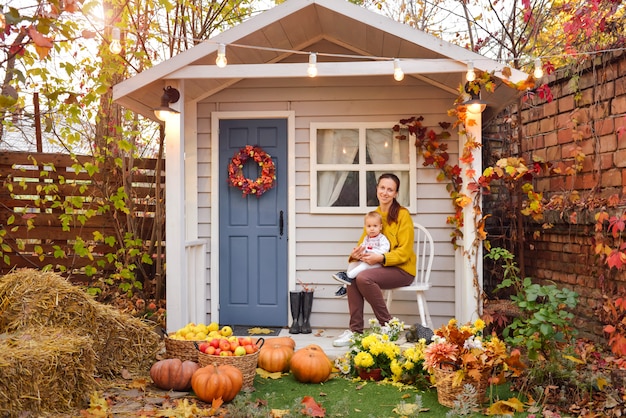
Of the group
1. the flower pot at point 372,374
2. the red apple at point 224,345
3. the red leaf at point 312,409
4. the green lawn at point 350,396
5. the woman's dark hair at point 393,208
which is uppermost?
the woman's dark hair at point 393,208

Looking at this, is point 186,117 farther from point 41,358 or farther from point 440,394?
point 440,394

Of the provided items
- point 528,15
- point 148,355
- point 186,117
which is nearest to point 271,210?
point 186,117

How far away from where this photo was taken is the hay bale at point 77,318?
3785mm

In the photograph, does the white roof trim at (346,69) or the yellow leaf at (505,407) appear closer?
the yellow leaf at (505,407)

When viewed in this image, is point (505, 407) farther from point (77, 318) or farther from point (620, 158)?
point (77, 318)

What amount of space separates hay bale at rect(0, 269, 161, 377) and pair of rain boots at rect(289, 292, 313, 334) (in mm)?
1480

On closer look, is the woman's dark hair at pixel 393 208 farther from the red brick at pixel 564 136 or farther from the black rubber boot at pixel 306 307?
the red brick at pixel 564 136

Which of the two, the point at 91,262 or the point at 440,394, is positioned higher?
the point at 91,262

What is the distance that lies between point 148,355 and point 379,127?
2938mm

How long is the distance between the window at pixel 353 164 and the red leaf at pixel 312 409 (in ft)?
8.32

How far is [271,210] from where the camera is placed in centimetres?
590

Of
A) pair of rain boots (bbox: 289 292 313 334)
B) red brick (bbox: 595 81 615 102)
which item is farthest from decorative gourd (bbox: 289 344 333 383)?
red brick (bbox: 595 81 615 102)

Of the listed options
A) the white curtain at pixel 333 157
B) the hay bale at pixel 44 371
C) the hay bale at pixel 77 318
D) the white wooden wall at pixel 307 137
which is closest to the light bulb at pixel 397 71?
the white wooden wall at pixel 307 137

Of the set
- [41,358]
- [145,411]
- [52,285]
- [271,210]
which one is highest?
[271,210]
